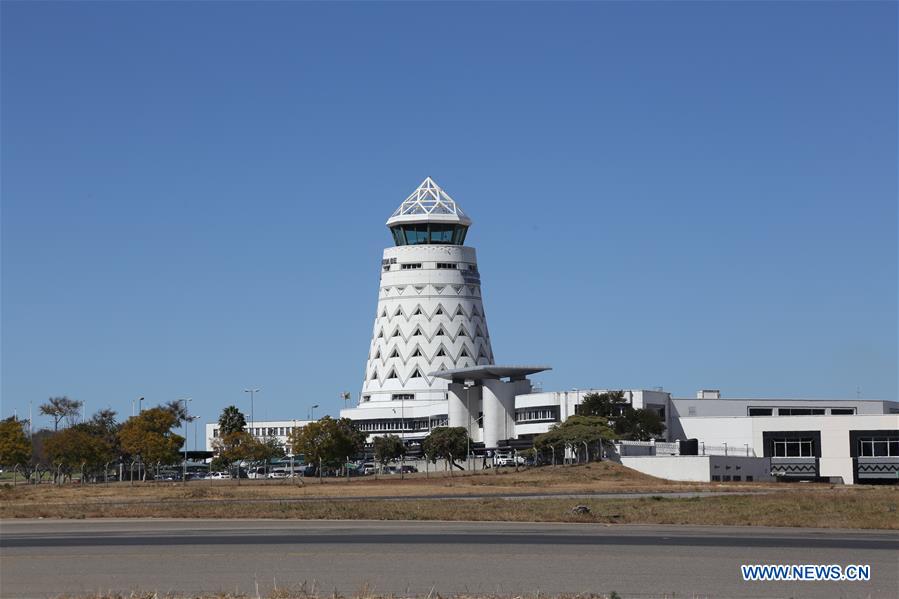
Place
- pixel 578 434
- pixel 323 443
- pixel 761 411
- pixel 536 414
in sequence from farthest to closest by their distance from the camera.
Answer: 1. pixel 536 414
2. pixel 761 411
3. pixel 323 443
4. pixel 578 434

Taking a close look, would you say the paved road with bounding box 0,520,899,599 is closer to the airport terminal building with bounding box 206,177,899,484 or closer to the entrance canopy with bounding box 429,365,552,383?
the airport terminal building with bounding box 206,177,899,484

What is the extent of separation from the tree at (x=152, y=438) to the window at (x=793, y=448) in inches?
2426

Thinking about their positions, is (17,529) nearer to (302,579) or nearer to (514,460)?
(302,579)

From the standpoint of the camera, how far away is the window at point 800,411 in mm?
150750

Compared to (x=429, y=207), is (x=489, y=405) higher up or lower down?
lower down

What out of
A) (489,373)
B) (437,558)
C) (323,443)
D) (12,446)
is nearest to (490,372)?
(489,373)

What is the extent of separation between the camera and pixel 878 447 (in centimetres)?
12525

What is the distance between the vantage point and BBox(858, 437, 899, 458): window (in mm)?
124812

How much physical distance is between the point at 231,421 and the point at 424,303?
39.1 meters

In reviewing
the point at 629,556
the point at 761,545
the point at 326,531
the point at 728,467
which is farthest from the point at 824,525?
the point at 728,467

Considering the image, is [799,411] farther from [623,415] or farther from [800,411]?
[623,415]

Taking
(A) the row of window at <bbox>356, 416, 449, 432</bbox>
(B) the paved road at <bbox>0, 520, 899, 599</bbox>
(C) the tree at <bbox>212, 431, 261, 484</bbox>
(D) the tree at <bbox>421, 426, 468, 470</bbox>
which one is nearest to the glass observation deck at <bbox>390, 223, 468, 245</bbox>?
(A) the row of window at <bbox>356, 416, 449, 432</bbox>

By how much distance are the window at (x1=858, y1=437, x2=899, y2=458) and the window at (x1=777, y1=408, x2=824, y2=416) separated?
24.8 metres

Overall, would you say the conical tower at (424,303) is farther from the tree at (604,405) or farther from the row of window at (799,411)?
the row of window at (799,411)
